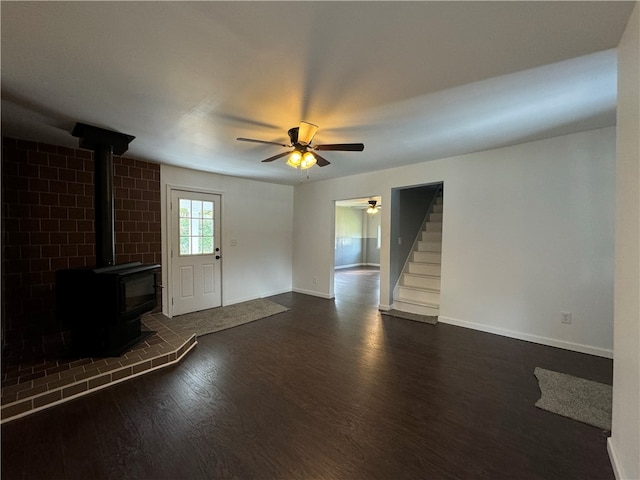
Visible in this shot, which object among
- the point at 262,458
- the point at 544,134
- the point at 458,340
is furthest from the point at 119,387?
the point at 544,134

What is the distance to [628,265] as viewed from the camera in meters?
1.33

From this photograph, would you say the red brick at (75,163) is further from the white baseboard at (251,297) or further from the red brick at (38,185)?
the white baseboard at (251,297)

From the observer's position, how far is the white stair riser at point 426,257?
495 cm

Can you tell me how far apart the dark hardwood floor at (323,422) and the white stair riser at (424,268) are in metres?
1.80

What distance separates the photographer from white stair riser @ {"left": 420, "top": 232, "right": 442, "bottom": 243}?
527 cm

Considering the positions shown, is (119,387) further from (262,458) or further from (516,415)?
(516,415)

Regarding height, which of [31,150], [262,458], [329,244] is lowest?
[262,458]

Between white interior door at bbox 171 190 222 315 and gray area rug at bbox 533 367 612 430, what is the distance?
15.0ft

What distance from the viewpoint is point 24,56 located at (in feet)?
5.19

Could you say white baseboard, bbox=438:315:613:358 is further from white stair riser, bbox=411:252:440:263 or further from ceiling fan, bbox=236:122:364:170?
ceiling fan, bbox=236:122:364:170

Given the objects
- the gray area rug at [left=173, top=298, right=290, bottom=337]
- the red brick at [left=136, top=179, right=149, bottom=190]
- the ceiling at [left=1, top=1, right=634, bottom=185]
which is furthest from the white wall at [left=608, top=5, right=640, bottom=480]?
the red brick at [left=136, top=179, right=149, bottom=190]

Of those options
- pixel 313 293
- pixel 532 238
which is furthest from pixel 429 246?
pixel 313 293

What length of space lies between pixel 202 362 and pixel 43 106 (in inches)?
107

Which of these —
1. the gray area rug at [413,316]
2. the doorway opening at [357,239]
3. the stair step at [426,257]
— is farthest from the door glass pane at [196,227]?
the doorway opening at [357,239]
